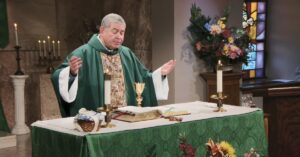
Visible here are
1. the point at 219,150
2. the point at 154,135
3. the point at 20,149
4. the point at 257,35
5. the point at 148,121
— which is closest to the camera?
the point at 219,150

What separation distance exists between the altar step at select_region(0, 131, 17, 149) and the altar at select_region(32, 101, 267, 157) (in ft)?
12.2

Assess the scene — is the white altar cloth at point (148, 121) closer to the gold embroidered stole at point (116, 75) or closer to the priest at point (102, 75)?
the priest at point (102, 75)

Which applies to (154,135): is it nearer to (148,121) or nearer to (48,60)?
(148,121)

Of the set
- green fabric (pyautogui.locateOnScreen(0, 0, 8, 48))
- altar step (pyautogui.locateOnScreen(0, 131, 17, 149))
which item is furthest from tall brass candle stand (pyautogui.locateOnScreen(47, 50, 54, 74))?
altar step (pyautogui.locateOnScreen(0, 131, 17, 149))

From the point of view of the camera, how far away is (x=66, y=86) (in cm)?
355

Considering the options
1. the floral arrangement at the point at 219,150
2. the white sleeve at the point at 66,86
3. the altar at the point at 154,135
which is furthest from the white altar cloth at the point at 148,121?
the floral arrangement at the point at 219,150

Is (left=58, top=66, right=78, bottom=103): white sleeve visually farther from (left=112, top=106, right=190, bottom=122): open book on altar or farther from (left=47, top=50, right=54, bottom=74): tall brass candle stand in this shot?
(left=47, top=50, right=54, bottom=74): tall brass candle stand

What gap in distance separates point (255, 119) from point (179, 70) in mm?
3719

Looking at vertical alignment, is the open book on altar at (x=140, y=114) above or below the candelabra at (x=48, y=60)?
below

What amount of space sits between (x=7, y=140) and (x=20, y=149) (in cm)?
41

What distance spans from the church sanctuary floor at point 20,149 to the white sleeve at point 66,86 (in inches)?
103

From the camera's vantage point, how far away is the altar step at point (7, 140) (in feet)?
→ 22.0

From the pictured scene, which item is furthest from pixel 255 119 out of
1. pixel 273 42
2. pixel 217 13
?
pixel 273 42

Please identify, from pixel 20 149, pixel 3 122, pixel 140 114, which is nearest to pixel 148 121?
pixel 140 114
